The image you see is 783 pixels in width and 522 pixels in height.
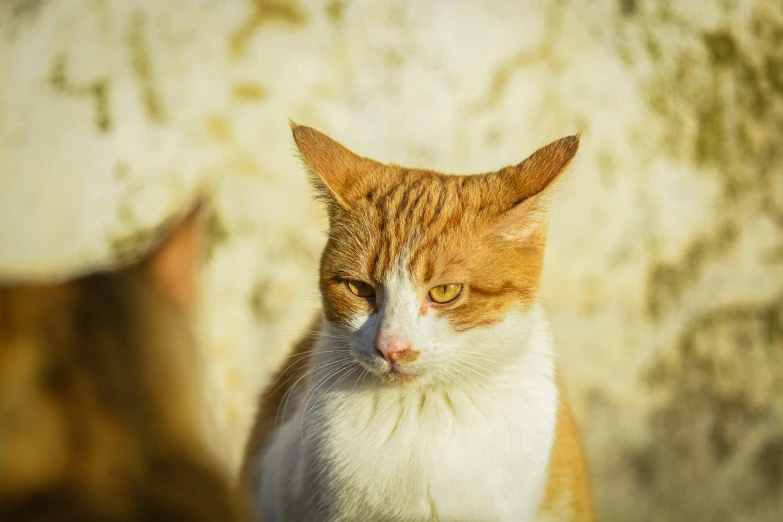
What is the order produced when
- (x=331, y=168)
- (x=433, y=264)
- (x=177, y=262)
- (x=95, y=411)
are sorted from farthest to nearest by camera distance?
(x=331, y=168)
(x=433, y=264)
(x=177, y=262)
(x=95, y=411)

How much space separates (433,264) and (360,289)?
224 mm

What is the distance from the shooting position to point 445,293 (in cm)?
204

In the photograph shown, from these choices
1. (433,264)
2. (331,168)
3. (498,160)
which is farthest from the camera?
(498,160)

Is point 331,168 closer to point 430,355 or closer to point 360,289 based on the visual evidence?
point 360,289

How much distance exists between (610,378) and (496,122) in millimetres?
1275

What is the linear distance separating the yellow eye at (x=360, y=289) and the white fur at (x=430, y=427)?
6cm

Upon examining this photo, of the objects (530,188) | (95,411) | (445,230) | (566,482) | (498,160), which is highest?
(498,160)

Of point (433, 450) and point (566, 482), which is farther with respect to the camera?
point (566, 482)

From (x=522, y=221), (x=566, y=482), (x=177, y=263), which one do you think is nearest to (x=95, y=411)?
(x=177, y=263)

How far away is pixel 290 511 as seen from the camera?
224 centimetres

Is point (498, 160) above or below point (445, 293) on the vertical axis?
above

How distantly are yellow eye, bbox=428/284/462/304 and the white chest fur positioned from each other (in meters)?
0.23

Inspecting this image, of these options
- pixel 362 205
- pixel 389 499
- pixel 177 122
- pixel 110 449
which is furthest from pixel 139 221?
pixel 110 449

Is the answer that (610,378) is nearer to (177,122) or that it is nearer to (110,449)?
(177,122)
